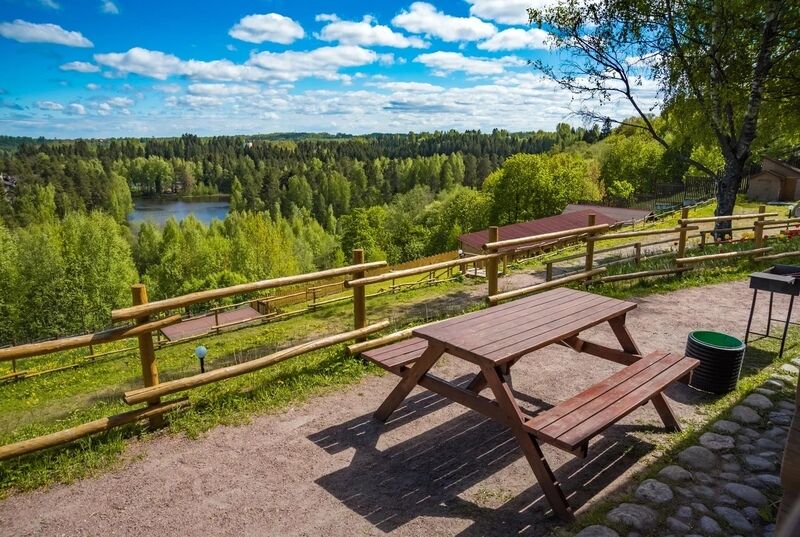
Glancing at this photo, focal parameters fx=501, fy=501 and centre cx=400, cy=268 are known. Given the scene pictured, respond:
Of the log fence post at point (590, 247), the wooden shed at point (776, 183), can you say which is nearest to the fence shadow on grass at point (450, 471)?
the log fence post at point (590, 247)

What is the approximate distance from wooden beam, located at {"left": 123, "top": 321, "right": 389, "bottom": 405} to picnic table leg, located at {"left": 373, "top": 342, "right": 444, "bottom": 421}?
50.9 inches

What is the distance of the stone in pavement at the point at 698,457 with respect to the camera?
4145 millimetres

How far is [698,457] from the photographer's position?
4238 millimetres

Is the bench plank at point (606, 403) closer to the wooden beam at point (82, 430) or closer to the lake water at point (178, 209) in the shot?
the wooden beam at point (82, 430)

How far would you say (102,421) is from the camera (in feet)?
15.1

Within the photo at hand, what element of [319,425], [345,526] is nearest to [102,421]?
[319,425]

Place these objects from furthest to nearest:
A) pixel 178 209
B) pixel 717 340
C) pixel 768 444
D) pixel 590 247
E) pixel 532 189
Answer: pixel 178 209 → pixel 532 189 → pixel 590 247 → pixel 717 340 → pixel 768 444

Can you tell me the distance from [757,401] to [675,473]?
1863mm

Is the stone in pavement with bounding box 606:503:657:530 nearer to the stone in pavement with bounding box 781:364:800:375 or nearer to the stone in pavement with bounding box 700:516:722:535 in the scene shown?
the stone in pavement with bounding box 700:516:722:535

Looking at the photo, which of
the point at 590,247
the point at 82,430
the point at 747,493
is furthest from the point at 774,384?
the point at 82,430

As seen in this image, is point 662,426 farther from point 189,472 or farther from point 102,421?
point 102,421

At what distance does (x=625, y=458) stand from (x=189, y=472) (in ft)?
12.4

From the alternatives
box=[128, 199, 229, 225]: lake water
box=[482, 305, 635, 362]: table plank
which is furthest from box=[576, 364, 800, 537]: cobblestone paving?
box=[128, 199, 229, 225]: lake water

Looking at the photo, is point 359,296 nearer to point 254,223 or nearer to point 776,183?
point 776,183
